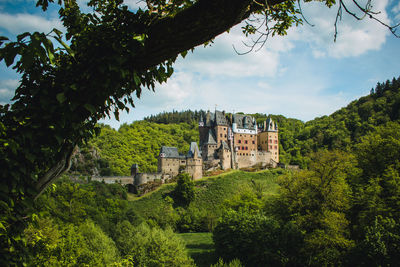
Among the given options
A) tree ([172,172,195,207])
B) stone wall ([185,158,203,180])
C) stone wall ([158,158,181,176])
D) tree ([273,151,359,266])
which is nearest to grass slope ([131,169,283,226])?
tree ([172,172,195,207])

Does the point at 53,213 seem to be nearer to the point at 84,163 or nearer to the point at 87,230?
the point at 87,230

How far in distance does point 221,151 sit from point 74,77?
192 ft

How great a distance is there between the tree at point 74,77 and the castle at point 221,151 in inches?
2123

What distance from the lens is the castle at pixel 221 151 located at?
190 feet

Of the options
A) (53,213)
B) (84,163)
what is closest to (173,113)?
(84,163)

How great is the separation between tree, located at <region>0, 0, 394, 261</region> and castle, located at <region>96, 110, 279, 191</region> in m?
53.9

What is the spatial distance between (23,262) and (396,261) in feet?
74.4

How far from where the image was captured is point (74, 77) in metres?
3.32

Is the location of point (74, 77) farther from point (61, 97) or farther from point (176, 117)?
point (176, 117)

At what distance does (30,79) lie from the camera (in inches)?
131

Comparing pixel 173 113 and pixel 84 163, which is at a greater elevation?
pixel 173 113

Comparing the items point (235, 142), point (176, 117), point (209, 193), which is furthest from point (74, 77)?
point (176, 117)

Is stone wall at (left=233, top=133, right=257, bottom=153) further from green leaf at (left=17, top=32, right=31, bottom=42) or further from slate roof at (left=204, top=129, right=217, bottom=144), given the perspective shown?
green leaf at (left=17, top=32, right=31, bottom=42)

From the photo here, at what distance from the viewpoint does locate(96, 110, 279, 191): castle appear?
5797 centimetres
